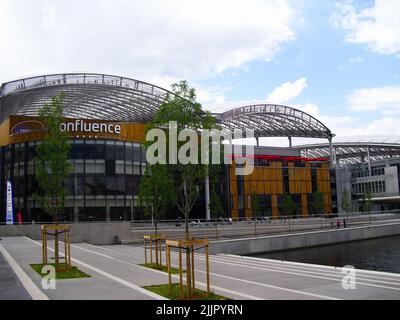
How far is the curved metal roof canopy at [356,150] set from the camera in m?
97.7

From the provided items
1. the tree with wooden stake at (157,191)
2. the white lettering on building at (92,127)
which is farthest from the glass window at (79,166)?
the tree with wooden stake at (157,191)

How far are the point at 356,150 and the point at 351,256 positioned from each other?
81.3 m

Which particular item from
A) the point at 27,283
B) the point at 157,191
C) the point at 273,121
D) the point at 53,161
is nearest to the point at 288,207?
the point at 273,121

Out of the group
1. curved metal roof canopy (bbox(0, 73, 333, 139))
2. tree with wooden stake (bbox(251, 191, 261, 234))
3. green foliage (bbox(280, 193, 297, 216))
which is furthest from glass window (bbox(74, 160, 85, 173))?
green foliage (bbox(280, 193, 297, 216))

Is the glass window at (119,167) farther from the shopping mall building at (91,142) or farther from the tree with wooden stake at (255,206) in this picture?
the tree with wooden stake at (255,206)

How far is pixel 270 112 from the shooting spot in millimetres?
69812

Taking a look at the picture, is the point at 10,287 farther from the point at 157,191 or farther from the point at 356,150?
the point at 356,150

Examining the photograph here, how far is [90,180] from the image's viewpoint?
5344 centimetres

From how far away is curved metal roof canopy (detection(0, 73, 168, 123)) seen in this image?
55000 mm

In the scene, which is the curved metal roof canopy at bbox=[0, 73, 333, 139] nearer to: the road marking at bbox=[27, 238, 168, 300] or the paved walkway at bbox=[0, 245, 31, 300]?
the road marking at bbox=[27, 238, 168, 300]

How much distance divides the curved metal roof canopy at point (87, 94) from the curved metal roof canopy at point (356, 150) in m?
45.9

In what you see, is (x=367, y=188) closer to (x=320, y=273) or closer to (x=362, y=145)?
(x=362, y=145)

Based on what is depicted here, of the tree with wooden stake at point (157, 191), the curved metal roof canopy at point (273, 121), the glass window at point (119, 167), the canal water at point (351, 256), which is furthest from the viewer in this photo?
the curved metal roof canopy at point (273, 121)
